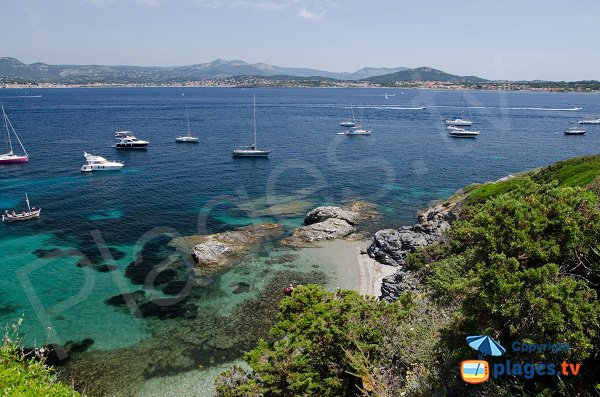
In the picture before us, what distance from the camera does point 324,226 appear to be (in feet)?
148

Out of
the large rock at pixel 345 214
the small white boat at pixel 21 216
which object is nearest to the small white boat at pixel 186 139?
the small white boat at pixel 21 216

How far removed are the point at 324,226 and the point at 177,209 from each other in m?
20.5

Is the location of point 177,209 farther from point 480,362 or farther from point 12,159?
point 480,362

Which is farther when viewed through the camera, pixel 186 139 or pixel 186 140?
pixel 186 140

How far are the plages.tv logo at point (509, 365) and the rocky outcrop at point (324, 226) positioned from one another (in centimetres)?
3118

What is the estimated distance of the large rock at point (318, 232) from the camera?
141 ft

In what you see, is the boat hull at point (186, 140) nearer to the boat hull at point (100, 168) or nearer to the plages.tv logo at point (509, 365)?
the boat hull at point (100, 168)

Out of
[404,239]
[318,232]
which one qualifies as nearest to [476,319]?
[404,239]

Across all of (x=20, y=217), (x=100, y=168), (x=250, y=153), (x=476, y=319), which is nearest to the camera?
(x=476, y=319)

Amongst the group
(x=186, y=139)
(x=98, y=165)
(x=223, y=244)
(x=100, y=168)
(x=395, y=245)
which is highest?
(x=186, y=139)

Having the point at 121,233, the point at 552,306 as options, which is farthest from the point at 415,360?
the point at 121,233

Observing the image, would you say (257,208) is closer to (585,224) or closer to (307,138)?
(585,224)

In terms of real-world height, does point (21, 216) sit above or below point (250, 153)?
below

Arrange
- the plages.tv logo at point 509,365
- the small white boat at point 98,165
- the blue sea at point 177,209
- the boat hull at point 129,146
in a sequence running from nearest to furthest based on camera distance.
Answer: the plages.tv logo at point 509,365 < the blue sea at point 177,209 < the small white boat at point 98,165 < the boat hull at point 129,146
